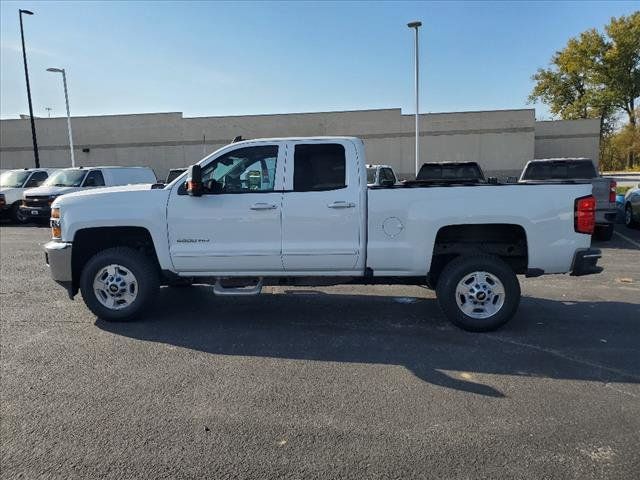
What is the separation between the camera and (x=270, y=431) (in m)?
3.30

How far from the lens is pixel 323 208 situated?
5258mm

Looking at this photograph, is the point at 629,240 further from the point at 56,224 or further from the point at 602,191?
the point at 56,224

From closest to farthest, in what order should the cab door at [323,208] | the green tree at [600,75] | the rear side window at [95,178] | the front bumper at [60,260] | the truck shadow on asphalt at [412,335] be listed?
the truck shadow on asphalt at [412,335]
the cab door at [323,208]
the front bumper at [60,260]
the rear side window at [95,178]
the green tree at [600,75]

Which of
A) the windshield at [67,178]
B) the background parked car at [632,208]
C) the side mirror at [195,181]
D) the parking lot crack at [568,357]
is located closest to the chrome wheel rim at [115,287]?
the side mirror at [195,181]

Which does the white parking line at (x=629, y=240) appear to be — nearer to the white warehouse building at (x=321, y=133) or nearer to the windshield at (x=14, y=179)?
the windshield at (x=14, y=179)

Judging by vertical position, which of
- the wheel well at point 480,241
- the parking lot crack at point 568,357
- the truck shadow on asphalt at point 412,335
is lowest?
the parking lot crack at point 568,357

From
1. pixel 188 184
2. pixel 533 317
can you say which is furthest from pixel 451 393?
pixel 188 184

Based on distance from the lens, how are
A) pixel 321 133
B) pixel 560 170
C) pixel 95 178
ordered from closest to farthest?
pixel 560 170
pixel 95 178
pixel 321 133

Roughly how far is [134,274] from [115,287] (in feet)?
0.95

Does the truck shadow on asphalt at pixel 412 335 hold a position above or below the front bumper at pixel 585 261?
below

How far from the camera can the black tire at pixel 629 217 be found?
43.6 ft

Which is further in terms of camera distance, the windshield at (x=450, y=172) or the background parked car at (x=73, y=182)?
the background parked car at (x=73, y=182)

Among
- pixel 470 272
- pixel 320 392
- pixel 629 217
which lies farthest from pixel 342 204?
pixel 629 217

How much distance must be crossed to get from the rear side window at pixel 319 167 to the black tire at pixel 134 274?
6.41 feet
